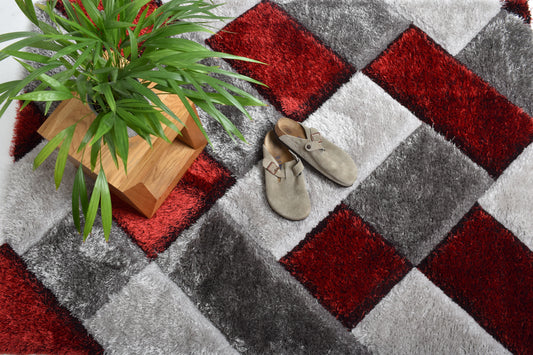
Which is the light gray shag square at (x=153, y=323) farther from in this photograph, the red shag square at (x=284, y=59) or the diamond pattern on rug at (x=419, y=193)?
the red shag square at (x=284, y=59)

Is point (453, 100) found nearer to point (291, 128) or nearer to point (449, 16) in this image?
point (449, 16)

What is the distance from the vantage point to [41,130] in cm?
92

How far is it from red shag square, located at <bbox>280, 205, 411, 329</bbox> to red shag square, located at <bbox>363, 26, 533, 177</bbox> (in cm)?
42

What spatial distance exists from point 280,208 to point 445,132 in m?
0.58

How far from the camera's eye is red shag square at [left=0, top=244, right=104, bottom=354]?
1.11 metres

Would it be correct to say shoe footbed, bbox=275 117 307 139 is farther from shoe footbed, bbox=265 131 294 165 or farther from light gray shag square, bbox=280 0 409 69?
light gray shag square, bbox=280 0 409 69

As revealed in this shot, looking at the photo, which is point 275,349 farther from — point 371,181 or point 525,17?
point 525,17

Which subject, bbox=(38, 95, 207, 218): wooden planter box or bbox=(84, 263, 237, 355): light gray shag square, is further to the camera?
bbox=(84, 263, 237, 355): light gray shag square

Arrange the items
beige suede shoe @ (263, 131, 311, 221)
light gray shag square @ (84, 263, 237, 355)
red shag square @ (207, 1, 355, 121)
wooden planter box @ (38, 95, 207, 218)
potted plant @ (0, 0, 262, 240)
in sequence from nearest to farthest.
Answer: potted plant @ (0, 0, 262, 240)
wooden planter box @ (38, 95, 207, 218)
light gray shag square @ (84, 263, 237, 355)
beige suede shoe @ (263, 131, 311, 221)
red shag square @ (207, 1, 355, 121)

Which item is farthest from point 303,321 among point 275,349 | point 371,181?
point 371,181

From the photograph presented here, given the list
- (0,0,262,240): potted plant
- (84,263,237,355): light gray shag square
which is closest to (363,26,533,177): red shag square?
(0,0,262,240): potted plant

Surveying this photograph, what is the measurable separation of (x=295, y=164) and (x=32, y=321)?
855 mm

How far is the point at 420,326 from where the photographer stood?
1.14 m

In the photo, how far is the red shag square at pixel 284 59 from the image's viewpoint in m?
1.33
